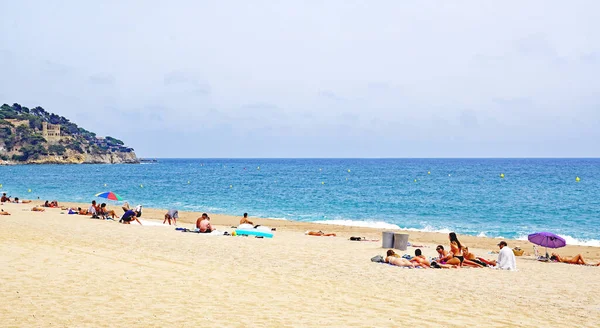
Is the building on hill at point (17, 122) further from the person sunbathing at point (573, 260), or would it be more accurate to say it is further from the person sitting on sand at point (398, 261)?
the person sunbathing at point (573, 260)

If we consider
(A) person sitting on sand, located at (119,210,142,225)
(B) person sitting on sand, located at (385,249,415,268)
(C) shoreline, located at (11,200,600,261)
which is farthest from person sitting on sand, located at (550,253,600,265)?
(A) person sitting on sand, located at (119,210,142,225)

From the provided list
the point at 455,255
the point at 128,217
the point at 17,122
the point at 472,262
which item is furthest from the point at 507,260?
the point at 17,122

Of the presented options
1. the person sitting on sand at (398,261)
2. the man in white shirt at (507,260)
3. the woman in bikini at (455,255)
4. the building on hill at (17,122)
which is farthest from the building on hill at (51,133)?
the man in white shirt at (507,260)

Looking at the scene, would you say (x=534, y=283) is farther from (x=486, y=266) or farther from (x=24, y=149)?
(x=24, y=149)

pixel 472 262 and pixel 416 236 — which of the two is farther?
pixel 416 236

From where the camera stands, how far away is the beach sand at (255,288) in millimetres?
9378

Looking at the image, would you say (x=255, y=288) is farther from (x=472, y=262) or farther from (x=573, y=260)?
(x=573, y=260)

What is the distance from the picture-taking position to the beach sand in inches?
369

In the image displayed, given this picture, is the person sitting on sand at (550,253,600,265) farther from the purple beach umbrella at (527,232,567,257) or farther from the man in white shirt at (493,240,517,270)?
the man in white shirt at (493,240,517,270)

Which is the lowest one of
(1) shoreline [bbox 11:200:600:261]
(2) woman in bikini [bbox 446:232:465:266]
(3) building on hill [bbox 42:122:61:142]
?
(1) shoreline [bbox 11:200:600:261]

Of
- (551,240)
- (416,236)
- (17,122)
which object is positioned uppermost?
(17,122)

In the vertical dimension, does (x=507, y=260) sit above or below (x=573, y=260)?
above

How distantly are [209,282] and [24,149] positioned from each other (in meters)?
172

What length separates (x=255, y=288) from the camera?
39.3 ft
